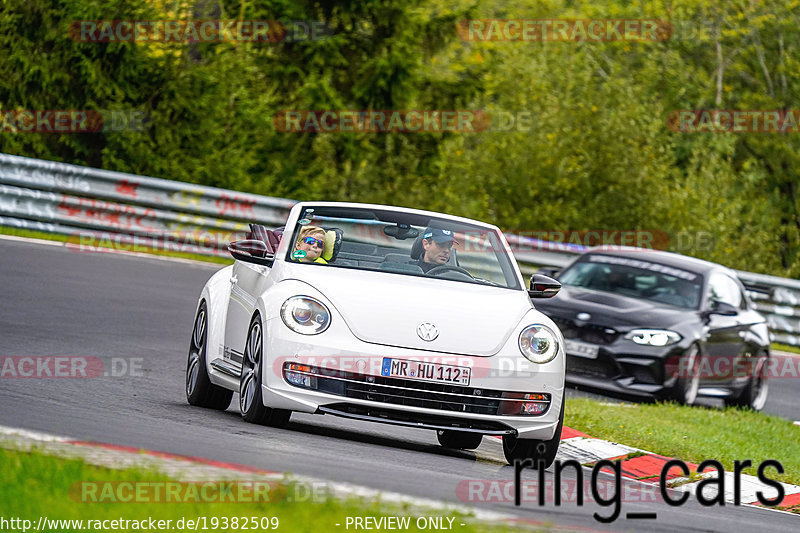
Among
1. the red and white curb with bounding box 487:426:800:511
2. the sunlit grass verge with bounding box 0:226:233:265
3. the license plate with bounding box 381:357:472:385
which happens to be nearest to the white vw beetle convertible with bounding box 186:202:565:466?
the license plate with bounding box 381:357:472:385

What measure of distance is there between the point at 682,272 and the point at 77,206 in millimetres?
9129

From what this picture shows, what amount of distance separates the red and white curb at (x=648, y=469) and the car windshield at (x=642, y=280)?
16.7ft

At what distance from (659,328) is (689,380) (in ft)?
2.21

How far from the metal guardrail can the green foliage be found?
3.78 m

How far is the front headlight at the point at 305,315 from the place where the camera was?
8766 millimetres

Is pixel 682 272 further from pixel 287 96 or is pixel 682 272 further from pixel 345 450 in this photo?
pixel 287 96

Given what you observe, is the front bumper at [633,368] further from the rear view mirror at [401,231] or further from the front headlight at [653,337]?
the rear view mirror at [401,231]

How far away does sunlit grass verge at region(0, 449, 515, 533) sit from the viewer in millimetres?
5562

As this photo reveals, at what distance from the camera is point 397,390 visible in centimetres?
863

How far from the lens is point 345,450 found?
8547 millimetres

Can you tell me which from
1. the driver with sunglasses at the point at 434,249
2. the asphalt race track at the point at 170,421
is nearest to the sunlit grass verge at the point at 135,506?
the asphalt race track at the point at 170,421

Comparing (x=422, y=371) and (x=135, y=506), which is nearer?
(x=135, y=506)

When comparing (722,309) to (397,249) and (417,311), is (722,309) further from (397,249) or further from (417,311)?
(417,311)

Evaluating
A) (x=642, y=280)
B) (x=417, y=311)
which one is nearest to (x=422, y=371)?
(x=417, y=311)
